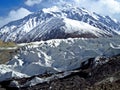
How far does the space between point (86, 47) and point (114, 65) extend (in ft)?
193

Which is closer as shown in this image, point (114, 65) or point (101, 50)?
→ point (114, 65)

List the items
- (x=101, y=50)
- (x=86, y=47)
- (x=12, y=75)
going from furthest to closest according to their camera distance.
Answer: (x=86, y=47) < (x=101, y=50) < (x=12, y=75)

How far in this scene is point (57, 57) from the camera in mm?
131125

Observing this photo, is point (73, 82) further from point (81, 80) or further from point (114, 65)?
point (114, 65)

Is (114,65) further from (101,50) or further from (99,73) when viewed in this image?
(101,50)

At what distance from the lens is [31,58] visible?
14088cm

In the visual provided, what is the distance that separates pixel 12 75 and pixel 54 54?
25.7 metres

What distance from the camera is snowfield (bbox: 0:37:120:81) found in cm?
11316

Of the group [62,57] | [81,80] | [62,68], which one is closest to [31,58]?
[62,57]

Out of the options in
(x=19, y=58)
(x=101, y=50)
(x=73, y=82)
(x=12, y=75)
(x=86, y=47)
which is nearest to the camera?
(x=73, y=82)

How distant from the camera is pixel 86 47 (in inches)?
5276

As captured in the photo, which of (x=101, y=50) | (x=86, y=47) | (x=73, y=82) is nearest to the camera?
(x=73, y=82)

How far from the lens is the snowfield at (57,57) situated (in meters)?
113

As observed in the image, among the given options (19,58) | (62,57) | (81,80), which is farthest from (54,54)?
(81,80)
